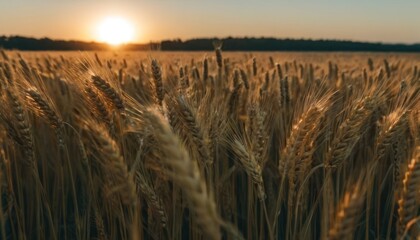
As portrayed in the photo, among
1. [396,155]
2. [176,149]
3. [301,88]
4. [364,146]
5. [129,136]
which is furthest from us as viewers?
[301,88]

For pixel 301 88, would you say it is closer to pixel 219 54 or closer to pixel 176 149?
pixel 219 54

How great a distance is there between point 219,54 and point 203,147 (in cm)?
202

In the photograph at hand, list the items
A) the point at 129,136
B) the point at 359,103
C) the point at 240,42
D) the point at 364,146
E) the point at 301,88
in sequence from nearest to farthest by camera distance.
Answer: the point at 359,103
the point at 129,136
the point at 364,146
the point at 301,88
the point at 240,42

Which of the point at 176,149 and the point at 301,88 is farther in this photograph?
the point at 301,88

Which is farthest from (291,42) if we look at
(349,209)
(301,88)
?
Answer: (349,209)

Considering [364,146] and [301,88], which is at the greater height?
[301,88]

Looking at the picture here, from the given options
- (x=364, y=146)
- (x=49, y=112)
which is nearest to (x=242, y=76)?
(x=364, y=146)

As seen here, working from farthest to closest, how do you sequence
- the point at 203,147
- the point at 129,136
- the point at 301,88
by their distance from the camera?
the point at 301,88
the point at 129,136
the point at 203,147

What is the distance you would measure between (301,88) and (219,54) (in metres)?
0.68

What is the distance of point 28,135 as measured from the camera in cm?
167

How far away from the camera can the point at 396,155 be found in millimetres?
2037

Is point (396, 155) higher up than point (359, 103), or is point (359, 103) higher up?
point (359, 103)

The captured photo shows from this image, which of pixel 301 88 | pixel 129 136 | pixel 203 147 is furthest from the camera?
pixel 301 88

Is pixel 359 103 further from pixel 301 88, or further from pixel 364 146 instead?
pixel 301 88
